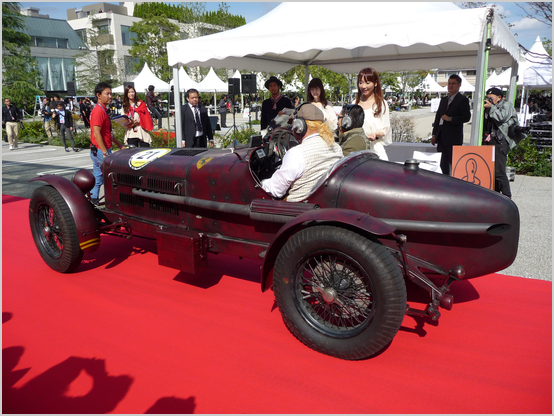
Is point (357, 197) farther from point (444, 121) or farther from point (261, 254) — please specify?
point (444, 121)

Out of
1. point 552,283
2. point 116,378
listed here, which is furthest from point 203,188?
point 552,283

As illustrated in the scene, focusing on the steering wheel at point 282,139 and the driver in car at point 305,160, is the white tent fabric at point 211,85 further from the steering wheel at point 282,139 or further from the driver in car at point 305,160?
the driver in car at point 305,160

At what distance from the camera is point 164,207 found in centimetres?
368

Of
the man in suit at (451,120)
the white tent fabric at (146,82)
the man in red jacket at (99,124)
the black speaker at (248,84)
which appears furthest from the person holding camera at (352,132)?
the white tent fabric at (146,82)

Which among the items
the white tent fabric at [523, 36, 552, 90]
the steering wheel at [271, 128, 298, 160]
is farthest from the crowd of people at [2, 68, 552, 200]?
the white tent fabric at [523, 36, 552, 90]

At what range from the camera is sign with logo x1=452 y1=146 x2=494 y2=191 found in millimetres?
4703

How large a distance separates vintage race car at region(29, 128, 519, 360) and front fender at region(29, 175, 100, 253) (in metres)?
0.12

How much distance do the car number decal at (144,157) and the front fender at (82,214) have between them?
577 millimetres

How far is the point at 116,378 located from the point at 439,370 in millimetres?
2007

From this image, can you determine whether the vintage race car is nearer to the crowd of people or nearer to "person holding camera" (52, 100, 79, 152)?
the crowd of people

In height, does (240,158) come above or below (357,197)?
above

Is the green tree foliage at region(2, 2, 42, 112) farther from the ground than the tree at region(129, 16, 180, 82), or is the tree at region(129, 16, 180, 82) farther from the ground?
the tree at region(129, 16, 180, 82)

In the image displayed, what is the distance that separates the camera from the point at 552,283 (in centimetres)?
349

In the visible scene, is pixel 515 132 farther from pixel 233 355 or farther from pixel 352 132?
pixel 233 355
